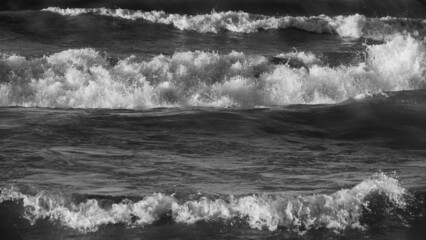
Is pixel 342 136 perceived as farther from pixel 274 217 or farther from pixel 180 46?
pixel 180 46

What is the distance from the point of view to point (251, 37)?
31.0m

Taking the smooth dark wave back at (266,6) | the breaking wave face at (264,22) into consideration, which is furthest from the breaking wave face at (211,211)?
the smooth dark wave back at (266,6)

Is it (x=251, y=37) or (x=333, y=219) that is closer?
(x=333, y=219)

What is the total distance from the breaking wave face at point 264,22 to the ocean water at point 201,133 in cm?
18

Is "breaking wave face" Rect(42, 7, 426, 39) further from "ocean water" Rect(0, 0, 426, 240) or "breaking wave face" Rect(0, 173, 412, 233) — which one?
"breaking wave face" Rect(0, 173, 412, 233)

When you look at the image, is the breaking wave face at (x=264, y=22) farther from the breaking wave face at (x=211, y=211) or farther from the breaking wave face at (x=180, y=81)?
the breaking wave face at (x=211, y=211)

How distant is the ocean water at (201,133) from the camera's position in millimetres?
10234

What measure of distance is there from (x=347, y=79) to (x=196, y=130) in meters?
8.00

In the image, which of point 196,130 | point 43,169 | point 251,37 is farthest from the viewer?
point 251,37

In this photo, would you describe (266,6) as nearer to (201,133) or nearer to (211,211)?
(201,133)

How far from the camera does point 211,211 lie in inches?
404

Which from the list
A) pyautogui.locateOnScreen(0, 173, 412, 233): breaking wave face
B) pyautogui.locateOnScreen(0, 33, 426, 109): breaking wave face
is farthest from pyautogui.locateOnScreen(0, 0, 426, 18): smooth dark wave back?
pyautogui.locateOnScreen(0, 173, 412, 233): breaking wave face

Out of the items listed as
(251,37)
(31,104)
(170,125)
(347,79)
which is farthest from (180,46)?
(170,125)

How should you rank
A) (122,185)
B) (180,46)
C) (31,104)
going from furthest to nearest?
1. (180,46)
2. (31,104)
3. (122,185)
